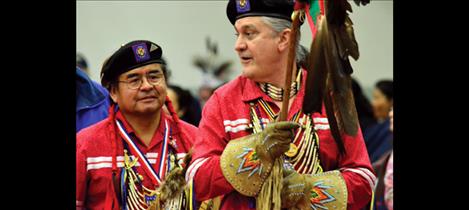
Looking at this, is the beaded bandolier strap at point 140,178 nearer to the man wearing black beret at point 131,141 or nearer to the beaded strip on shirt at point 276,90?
the man wearing black beret at point 131,141

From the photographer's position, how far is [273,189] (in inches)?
166

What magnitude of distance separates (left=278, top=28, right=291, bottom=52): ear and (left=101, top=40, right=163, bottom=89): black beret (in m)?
1.10

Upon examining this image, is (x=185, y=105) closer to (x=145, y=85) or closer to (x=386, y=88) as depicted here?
(x=386, y=88)

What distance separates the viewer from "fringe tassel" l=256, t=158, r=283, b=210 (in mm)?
4207

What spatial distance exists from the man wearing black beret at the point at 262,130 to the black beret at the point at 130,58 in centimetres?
84

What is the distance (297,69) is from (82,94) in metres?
2.04

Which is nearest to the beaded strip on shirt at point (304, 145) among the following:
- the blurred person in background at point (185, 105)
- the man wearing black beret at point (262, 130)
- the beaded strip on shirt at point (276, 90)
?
the man wearing black beret at point (262, 130)

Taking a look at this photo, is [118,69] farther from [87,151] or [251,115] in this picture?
[251,115]

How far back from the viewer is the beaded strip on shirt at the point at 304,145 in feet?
14.6

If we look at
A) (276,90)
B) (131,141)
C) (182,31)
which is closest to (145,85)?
(131,141)

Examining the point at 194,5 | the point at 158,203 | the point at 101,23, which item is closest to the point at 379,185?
the point at 158,203

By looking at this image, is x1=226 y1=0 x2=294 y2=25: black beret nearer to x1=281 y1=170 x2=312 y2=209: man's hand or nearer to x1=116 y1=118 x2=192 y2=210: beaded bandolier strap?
x1=281 y1=170 x2=312 y2=209: man's hand

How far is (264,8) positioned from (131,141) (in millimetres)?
1285

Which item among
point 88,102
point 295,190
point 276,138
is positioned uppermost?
point 88,102
